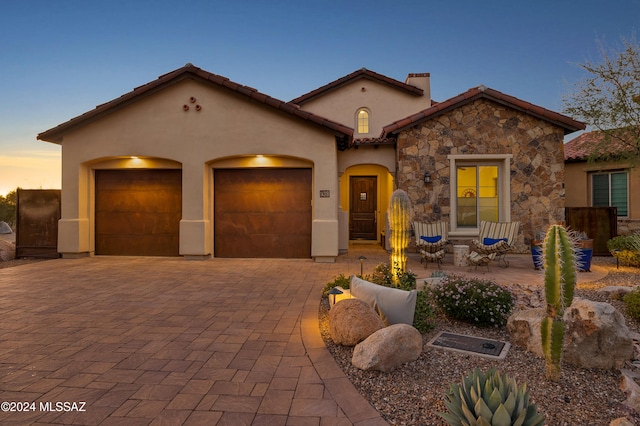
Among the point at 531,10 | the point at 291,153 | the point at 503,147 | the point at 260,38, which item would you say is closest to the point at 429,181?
the point at 503,147

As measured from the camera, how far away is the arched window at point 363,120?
16594 millimetres

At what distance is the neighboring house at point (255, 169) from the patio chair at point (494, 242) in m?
1.00

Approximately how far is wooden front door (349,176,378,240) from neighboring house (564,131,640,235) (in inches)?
304

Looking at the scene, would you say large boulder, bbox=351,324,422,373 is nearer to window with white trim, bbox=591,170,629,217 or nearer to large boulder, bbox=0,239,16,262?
large boulder, bbox=0,239,16,262

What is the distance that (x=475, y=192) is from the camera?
35.4 feet

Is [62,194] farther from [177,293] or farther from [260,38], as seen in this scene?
[260,38]

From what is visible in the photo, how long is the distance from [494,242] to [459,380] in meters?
7.00

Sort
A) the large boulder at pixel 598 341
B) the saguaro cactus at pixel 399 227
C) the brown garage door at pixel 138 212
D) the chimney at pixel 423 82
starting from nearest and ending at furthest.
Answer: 1. the large boulder at pixel 598 341
2. the saguaro cactus at pixel 399 227
3. the brown garage door at pixel 138 212
4. the chimney at pixel 423 82

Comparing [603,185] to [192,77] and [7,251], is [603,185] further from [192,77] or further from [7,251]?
[7,251]

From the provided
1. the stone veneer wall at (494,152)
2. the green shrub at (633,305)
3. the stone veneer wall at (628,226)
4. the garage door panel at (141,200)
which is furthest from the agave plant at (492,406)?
the stone veneer wall at (628,226)

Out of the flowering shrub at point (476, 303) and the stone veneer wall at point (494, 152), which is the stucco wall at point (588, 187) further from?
the flowering shrub at point (476, 303)

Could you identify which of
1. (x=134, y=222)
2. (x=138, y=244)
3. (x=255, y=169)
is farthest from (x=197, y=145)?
(x=138, y=244)

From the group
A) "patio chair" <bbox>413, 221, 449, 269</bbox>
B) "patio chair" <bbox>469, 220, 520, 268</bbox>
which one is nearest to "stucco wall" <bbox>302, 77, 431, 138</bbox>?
"patio chair" <bbox>413, 221, 449, 269</bbox>

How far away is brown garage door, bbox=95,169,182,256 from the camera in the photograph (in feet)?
35.4
